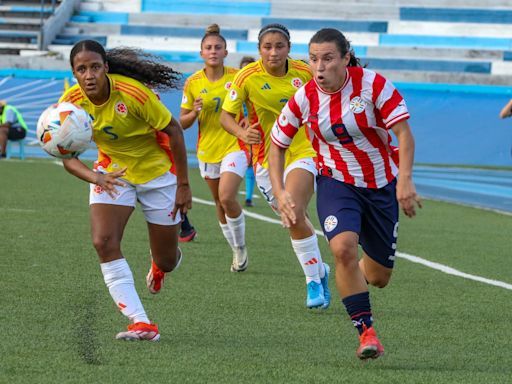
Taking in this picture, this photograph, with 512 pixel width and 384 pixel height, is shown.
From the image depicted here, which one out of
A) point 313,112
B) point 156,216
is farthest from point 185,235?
point 313,112

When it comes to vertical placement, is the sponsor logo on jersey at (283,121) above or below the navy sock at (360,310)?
above

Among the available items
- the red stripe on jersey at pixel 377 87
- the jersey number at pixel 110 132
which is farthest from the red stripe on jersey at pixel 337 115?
the jersey number at pixel 110 132

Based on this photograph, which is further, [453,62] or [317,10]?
[317,10]

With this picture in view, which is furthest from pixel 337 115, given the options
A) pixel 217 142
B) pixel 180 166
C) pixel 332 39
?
pixel 217 142

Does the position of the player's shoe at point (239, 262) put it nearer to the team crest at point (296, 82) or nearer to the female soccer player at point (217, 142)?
the female soccer player at point (217, 142)

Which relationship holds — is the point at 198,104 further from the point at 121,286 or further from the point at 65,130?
the point at 65,130

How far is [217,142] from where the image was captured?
10.4 meters

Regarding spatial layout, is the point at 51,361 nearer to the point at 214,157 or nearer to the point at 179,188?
the point at 179,188

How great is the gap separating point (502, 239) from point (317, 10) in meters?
19.9

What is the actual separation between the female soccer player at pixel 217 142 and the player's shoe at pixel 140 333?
3285 millimetres

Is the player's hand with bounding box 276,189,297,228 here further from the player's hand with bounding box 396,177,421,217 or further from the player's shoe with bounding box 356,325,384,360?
the player's shoe with bounding box 356,325,384,360

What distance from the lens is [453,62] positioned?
28609 millimetres

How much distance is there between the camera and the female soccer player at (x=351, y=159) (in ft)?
18.9

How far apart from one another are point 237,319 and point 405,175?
6.02 ft
